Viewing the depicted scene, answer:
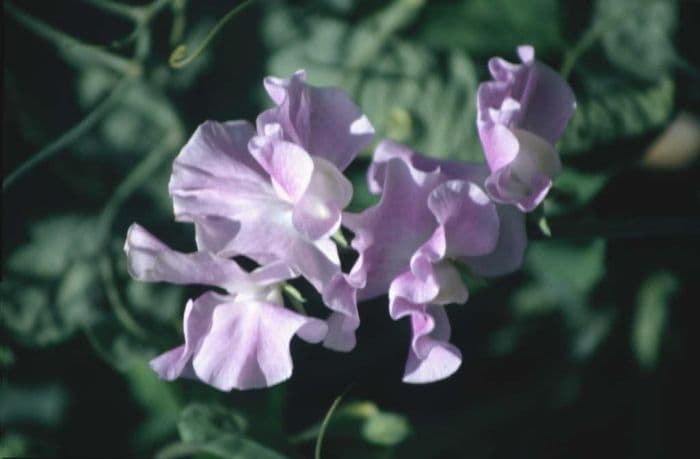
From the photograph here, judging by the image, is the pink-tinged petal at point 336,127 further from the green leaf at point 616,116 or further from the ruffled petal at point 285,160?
the green leaf at point 616,116

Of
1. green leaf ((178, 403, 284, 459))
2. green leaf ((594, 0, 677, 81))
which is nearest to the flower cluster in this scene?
green leaf ((178, 403, 284, 459))

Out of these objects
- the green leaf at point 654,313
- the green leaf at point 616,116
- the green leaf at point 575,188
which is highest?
the green leaf at point 616,116

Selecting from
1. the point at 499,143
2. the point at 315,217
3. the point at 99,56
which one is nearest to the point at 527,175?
the point at 499,143

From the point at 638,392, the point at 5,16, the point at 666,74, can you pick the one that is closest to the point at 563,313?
the point at 638,392

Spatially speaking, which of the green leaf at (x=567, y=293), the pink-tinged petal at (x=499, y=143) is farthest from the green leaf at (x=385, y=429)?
the pink-tinged petal at (x=499, y=143)

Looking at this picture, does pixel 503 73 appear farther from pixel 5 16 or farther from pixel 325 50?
pixel 5 16

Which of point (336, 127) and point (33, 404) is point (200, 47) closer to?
point (336, 127)

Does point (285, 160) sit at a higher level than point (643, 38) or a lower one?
higher

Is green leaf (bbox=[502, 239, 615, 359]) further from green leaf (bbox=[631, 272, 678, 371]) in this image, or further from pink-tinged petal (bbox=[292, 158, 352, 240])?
pink-tinged petal (bbox=[292, 158, 352, 240])
